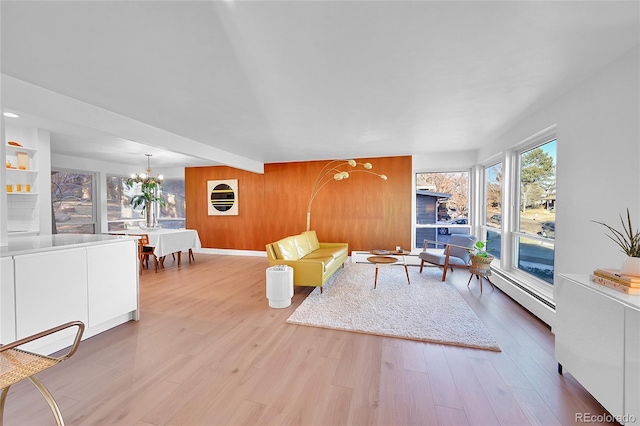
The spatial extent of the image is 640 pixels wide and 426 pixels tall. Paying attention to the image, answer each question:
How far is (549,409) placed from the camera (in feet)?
5.24

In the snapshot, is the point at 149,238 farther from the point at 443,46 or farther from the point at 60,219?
the point at 443,46

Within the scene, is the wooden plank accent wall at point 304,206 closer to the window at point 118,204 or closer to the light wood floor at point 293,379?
the window at point 118,204

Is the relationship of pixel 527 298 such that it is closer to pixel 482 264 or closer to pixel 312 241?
pixel 482 264

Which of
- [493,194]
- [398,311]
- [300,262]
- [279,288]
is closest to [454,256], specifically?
Result: [493,194]

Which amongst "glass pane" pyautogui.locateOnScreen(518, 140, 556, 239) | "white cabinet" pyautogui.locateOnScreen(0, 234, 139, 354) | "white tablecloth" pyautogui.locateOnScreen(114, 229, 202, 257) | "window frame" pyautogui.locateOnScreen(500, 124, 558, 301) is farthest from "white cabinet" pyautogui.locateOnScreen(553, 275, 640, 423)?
"white tablecloth" pyautogui.locateOnScreen(114, 229, 202, 257)

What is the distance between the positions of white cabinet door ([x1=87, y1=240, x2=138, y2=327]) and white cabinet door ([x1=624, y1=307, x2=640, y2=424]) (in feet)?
12.9

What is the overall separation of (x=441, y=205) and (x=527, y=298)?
301cm

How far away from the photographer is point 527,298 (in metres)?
3.05

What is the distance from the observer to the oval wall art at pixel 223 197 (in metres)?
6.89

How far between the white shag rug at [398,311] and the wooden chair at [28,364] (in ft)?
6.36

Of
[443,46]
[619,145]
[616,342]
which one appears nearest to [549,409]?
[616,342]

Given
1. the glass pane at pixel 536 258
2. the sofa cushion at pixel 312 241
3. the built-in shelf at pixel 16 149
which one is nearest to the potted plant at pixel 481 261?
the glass pane at pixel 536 258

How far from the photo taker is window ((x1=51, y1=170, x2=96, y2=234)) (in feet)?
18.4

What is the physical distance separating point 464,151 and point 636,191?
3.88m
